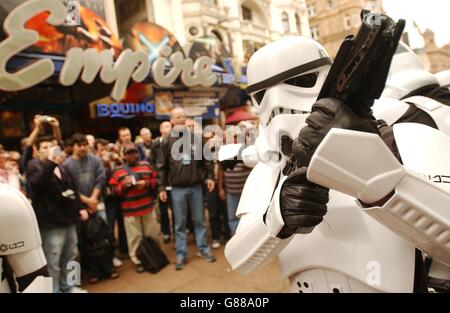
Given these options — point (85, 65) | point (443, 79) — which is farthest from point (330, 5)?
point (85, 65)

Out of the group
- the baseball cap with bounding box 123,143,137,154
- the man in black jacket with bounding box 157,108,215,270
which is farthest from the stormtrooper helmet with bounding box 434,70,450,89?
the baseball cap with bounding box 123,143,137,154

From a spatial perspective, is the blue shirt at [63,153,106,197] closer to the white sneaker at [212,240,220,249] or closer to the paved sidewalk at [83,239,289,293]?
the paved sidewalk at [83,239,289,293]

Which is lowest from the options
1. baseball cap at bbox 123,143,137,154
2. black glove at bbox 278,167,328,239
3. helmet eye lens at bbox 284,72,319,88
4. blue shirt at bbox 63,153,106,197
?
blue shirt at bbox 63,153,106,197

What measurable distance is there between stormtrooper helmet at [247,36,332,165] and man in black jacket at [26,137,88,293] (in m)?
1.12

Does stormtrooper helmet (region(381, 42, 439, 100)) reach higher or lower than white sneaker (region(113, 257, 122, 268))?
higher

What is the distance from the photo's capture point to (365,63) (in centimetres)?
33

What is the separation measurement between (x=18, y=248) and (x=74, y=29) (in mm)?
507

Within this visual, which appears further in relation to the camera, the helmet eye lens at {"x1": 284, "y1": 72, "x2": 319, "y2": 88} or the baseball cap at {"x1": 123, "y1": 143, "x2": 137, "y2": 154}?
Result: the baseball cap at {"x1": 123, "y1": 143, "x2": 137, "y2": 154}

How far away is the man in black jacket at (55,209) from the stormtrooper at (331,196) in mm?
1107

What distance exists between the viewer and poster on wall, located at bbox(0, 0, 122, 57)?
534 mm

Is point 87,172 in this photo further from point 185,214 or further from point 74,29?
point 74,29

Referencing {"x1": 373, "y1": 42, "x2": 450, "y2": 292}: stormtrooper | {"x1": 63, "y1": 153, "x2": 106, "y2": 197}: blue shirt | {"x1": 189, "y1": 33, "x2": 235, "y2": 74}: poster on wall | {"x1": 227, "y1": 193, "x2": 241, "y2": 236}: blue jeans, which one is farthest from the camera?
{"x1": 227, "y1": 193, "x2": 241, "y2": 236}: blue jeans

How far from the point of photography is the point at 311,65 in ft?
1.92
